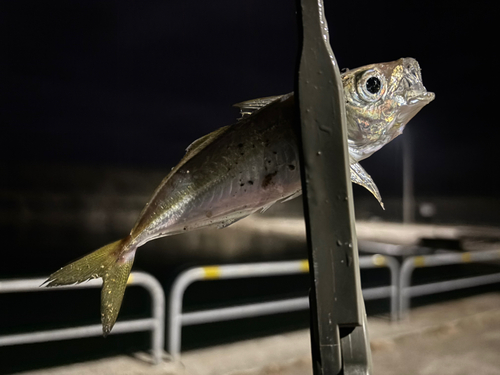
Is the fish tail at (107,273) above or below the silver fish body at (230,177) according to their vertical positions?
below

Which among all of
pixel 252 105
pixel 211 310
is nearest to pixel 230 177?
pixel 252 105

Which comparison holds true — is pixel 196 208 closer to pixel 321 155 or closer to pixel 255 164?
pixel 255 164

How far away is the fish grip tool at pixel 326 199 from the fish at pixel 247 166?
119mm

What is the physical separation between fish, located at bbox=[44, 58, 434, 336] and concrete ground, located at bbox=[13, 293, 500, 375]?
3.38 m

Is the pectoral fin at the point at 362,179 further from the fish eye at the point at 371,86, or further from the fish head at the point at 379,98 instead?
the fish eye at the point at 371,86

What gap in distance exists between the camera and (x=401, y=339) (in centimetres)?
506

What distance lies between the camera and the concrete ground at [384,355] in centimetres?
400

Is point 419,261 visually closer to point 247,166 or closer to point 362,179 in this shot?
point 362,179

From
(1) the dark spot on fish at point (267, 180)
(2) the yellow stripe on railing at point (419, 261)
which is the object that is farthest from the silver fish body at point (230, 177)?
(2) the yellow stripe on railing at point (419, 261)

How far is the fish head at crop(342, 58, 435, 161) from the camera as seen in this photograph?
886 millimetres

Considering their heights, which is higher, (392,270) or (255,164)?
(255,164)

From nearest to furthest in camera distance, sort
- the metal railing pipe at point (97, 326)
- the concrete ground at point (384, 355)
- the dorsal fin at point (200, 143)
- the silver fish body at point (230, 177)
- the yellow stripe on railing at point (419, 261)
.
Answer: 1. the silver fish body at point (230, 177)
2. the dorsal fin at point (200, 143)
3. the metal railing pipe at point (97, 326)
4. the concrete ground at point (384, 355)
5. the yellow stripe on railing at point (419, 261)

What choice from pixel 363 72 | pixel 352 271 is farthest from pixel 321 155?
pixel 363 72

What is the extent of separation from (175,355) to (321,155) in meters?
4.02
